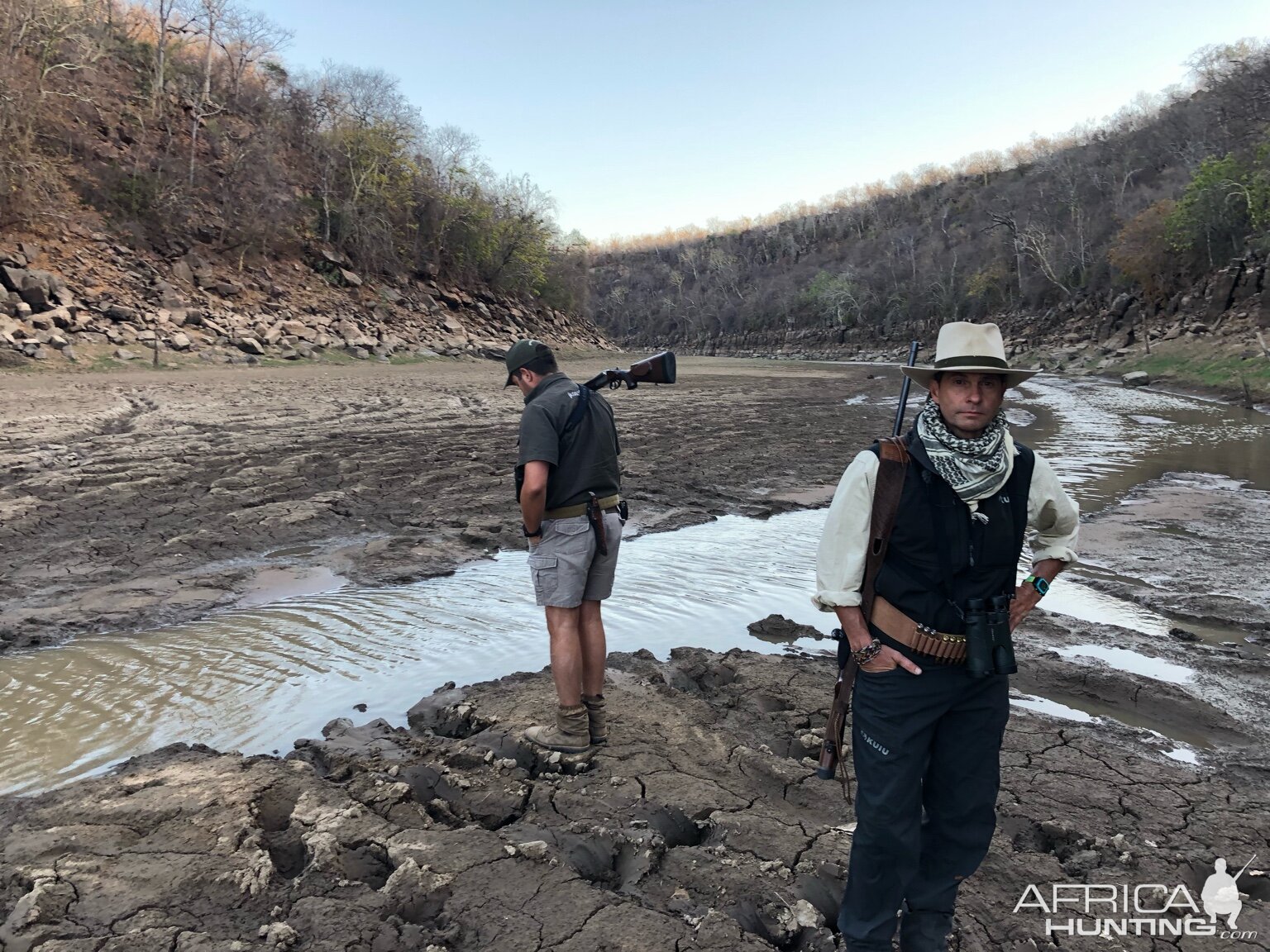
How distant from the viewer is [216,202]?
3153 centimetres

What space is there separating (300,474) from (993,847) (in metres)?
8.88

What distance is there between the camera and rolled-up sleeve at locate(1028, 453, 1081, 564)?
2.41 m

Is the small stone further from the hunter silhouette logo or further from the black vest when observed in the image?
the hunter silhouette logo

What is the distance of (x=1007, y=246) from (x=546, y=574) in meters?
69.7

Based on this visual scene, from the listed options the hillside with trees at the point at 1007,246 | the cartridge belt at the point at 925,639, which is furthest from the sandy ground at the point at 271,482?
the hillside with trees at the point at 1007,246

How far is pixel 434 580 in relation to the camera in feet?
21.8

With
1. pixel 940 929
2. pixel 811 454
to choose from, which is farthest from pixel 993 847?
pixel 811 454

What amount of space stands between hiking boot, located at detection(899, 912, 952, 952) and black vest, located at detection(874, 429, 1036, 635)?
91 centimetres

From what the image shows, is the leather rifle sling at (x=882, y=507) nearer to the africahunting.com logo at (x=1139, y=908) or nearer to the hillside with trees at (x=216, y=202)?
the africahunting.com logo at (x=1139, y=908)

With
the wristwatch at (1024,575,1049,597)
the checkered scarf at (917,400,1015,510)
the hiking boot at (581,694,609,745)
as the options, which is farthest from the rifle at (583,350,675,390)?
the wristwatch at (1024,575,1049,597)

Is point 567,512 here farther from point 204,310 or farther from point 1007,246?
point 1007,246

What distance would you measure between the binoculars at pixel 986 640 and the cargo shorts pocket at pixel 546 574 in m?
2.07

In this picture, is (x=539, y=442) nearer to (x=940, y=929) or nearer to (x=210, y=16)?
(x=940, y=929)

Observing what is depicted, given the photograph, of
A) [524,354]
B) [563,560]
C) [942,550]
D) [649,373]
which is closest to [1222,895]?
[942,550]
